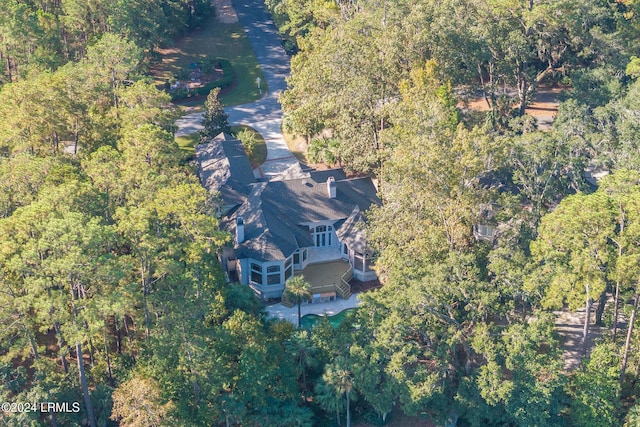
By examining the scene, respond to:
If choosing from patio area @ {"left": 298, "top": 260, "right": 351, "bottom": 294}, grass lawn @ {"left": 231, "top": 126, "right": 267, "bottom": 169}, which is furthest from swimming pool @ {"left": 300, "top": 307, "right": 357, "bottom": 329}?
grass lawn @ {"left": 231, "top": 126, "right": 267, "bottom": 169}

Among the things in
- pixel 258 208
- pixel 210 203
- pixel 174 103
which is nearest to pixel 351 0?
pixel 174 103

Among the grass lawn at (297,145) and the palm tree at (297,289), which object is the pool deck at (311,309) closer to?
the palm tree at (297,289)

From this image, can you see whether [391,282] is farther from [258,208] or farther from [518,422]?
[258,208]

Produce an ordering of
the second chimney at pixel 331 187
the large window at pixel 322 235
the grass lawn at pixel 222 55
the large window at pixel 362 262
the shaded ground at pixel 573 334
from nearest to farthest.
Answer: the shaded ground at pixel 573 334 < the large window at pixel 362 262 < the large window at pixel 322 235 < the second chimney at pixel 331 187 < the grass lawn at pixel 222 55

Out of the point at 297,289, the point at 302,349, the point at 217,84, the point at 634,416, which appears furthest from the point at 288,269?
the point at 217,84

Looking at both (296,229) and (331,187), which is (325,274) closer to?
(296,229)

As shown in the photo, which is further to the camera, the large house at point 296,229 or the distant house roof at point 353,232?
the distant house roof at point 353,232

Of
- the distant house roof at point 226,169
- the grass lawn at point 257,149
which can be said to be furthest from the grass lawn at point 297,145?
the distant house roof at point 226,169
